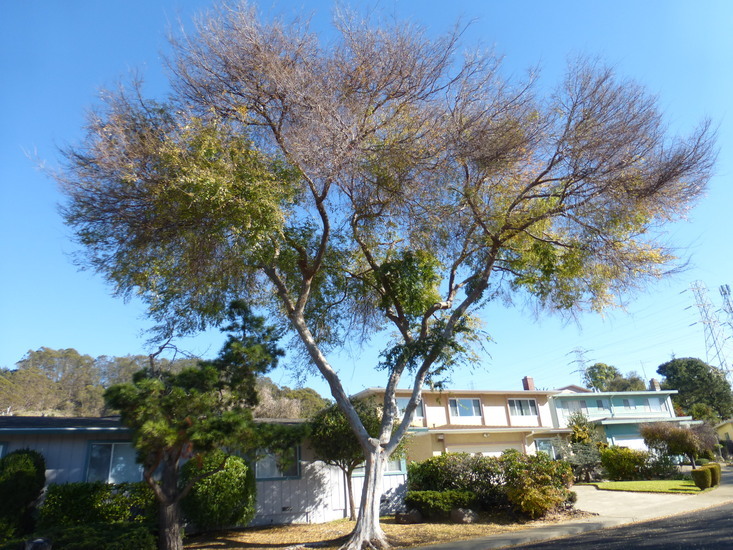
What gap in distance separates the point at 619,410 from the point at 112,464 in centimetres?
4068

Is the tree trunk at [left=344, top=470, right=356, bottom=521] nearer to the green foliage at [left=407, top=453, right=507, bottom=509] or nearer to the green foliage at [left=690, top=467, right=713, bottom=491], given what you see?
the green foliage at [left=407, top=453, right=507, bottom=509]

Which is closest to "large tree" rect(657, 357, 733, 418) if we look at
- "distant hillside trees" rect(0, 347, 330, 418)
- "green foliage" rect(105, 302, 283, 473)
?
"distant hillside trees" rect(0, 347, 330, 418)

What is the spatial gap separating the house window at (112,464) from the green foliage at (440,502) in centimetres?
808

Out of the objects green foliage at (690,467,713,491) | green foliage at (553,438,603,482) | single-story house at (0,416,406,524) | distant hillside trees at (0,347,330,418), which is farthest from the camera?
distant hillside trees at (0,347,330,418)

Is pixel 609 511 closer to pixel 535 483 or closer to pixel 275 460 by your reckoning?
pixel 535 483

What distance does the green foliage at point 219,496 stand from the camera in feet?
41.5

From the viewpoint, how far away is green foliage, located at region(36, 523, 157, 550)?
8656 mm

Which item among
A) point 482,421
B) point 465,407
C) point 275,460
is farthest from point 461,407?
point 275,460

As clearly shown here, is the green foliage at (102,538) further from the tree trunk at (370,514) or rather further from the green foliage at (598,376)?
the green foliage at (598,376)

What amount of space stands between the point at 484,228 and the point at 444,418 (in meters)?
21.0

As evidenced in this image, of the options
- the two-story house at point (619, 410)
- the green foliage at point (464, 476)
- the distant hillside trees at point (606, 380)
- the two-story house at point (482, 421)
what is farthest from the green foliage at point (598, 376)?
the green foliage at point (464, 476)

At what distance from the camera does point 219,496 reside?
42.1 ft

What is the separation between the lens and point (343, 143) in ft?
38.9

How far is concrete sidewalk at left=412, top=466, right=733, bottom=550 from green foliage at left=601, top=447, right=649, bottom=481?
467 centimetres
